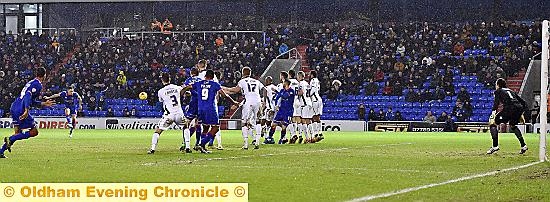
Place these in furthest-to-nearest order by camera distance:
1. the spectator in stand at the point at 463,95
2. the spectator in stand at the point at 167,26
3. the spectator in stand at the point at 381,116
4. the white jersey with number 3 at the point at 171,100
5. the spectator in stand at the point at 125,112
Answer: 1. the spectator in stand at the point at 167,26
2. the spectator in stand at the point at 125,112
3. the spectator in stand at the point at 381,116
4. the spectator in stand at the point at 463,95
5. the white jersey with number 3 at the point at 171,100

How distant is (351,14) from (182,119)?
41.3 meters

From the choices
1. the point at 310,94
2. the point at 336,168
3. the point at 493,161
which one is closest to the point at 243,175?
the point at 336,168

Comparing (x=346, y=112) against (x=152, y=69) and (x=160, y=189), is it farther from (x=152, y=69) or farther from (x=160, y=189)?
(x=160, y=189)

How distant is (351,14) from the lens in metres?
61.6

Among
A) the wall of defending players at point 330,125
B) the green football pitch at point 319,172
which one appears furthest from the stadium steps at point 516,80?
the green football pitch at point 319,172

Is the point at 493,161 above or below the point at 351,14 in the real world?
below

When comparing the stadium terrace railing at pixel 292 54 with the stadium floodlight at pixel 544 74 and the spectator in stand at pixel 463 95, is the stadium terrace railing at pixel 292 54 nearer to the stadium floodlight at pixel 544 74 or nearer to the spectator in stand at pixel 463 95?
the spectator in stand at pixel 463 95

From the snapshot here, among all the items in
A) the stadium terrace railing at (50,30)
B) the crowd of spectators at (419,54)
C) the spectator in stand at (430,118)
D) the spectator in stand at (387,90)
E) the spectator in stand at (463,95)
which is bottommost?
the spectator in stand at (430,118)

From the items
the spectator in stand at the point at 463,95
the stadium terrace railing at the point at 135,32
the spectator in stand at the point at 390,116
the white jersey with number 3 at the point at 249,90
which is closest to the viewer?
the white jersey with number 3 at the point at 249,90

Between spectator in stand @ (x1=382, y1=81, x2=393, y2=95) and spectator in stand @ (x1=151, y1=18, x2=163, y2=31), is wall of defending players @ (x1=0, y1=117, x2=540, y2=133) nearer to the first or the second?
spectator in stand @ (x1=382, y1=81, x2=393, y2=95)

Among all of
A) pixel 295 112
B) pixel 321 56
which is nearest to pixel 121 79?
pixel 321 56

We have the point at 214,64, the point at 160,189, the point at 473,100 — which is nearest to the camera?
the point at 160,189

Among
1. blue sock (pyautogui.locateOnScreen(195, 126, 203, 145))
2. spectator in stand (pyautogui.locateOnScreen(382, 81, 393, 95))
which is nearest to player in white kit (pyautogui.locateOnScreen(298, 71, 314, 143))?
blue sock (pyautogui.locateOnScreen(195, 126, 203, 145))

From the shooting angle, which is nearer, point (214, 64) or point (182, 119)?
point (182, 119)
